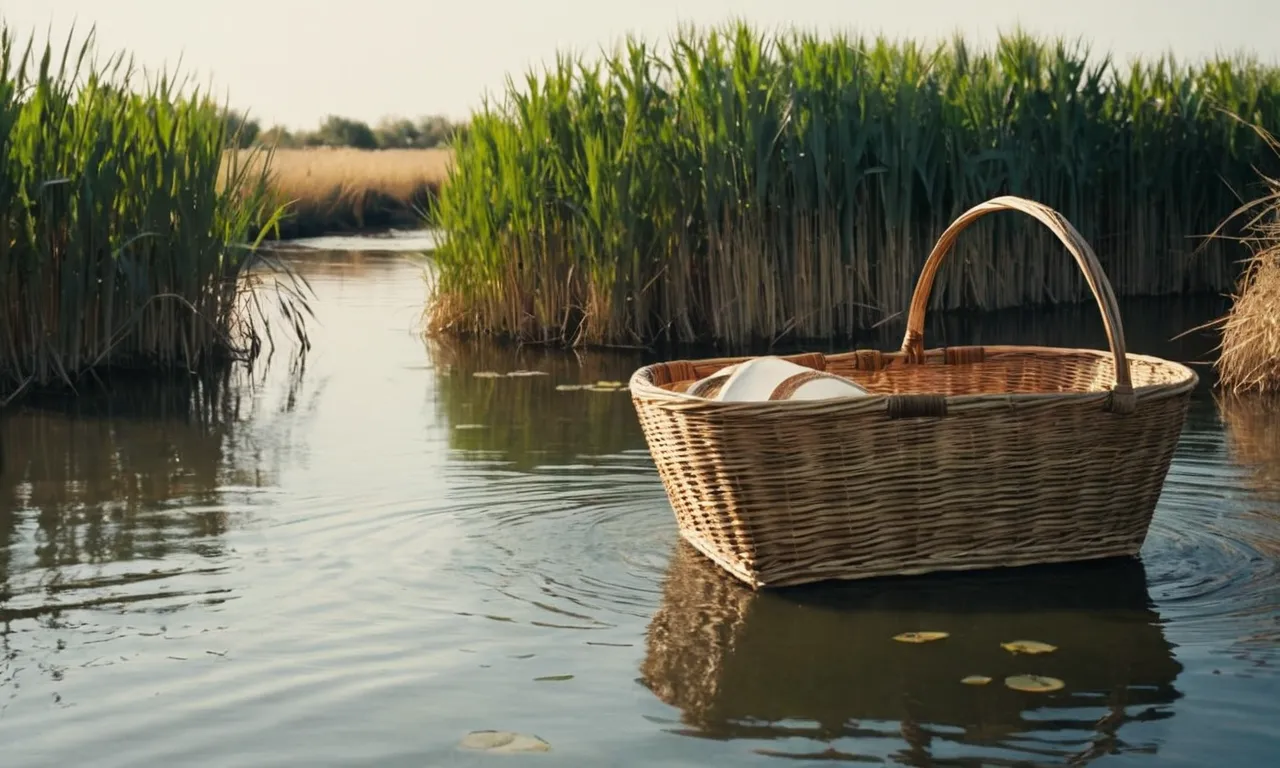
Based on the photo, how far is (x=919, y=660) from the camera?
381cm

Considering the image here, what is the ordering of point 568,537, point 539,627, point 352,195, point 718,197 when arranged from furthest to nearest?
point 352,195 < point 718,197 < point 568,537 < point 539,627

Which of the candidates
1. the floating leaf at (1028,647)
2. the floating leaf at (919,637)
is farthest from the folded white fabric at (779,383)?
the floating leaf at (1028,647)

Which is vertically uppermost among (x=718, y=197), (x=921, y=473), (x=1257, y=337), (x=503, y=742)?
(x=718, y=197)

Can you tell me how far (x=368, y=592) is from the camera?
14.7ft

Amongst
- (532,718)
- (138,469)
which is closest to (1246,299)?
(138,469)

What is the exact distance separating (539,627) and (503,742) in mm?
863

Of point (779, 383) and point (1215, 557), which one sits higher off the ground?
point (779, 383)

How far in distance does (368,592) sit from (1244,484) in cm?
316

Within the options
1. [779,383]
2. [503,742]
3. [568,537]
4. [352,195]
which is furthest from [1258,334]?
[352,195]

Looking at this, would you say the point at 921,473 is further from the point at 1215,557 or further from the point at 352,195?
the point at 352,195

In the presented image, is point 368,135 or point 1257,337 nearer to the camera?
point 1257,337

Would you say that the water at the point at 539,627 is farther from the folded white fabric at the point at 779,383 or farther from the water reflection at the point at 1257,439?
the folded white fabric at the point at 779,383

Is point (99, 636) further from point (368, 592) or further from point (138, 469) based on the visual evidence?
point (138, 469)

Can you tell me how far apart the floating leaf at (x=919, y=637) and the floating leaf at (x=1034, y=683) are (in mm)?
345
